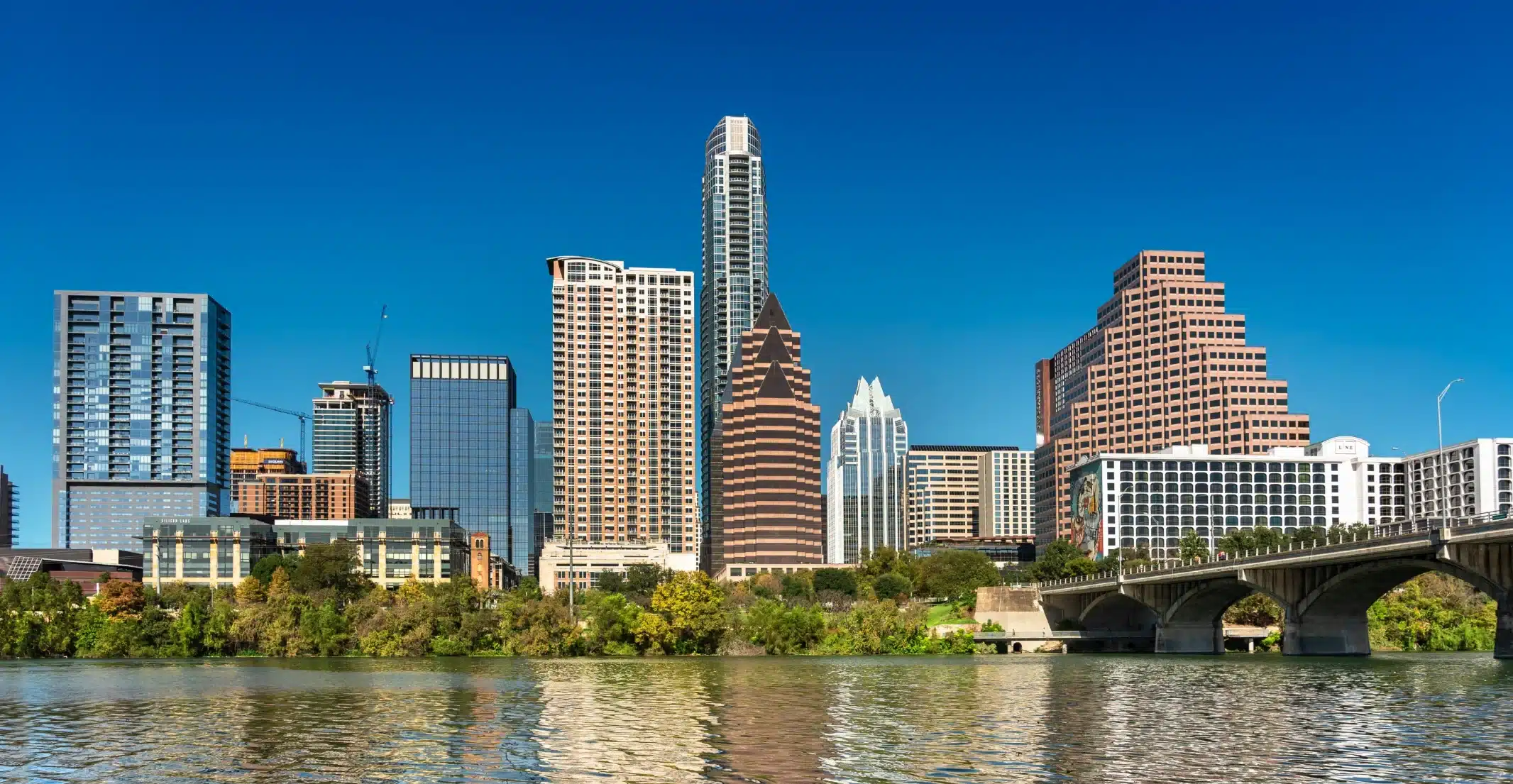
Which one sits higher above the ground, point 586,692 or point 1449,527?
point 1449,527

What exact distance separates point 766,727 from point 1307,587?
293ft

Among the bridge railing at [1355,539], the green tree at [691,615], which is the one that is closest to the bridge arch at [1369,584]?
the bridge railing at [1355,539]

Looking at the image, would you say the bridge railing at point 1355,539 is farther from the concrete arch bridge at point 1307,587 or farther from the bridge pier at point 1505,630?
the bridge pier at point 1505,630

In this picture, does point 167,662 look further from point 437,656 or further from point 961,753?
point 961,753

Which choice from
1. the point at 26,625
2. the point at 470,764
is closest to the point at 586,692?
the point at 470,764

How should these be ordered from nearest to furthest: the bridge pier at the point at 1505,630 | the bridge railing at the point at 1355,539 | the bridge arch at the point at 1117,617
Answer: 1. the bridge pier at the point at 1505,630
2. the bridge railing at the point at 1355,539
3. the bridge arch at the point at 1117,617

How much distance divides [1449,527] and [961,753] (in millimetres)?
72060

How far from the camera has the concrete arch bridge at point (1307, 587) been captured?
361ft

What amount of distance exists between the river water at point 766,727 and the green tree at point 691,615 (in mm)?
41515

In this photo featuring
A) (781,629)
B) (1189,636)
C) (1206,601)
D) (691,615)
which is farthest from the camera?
(1189,636)

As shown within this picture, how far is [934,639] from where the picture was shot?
176 meters

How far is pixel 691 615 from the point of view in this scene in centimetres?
15775

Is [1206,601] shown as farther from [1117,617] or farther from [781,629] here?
[781,629]

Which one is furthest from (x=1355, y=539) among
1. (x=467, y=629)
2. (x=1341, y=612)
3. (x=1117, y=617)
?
(x=467, y=629)
